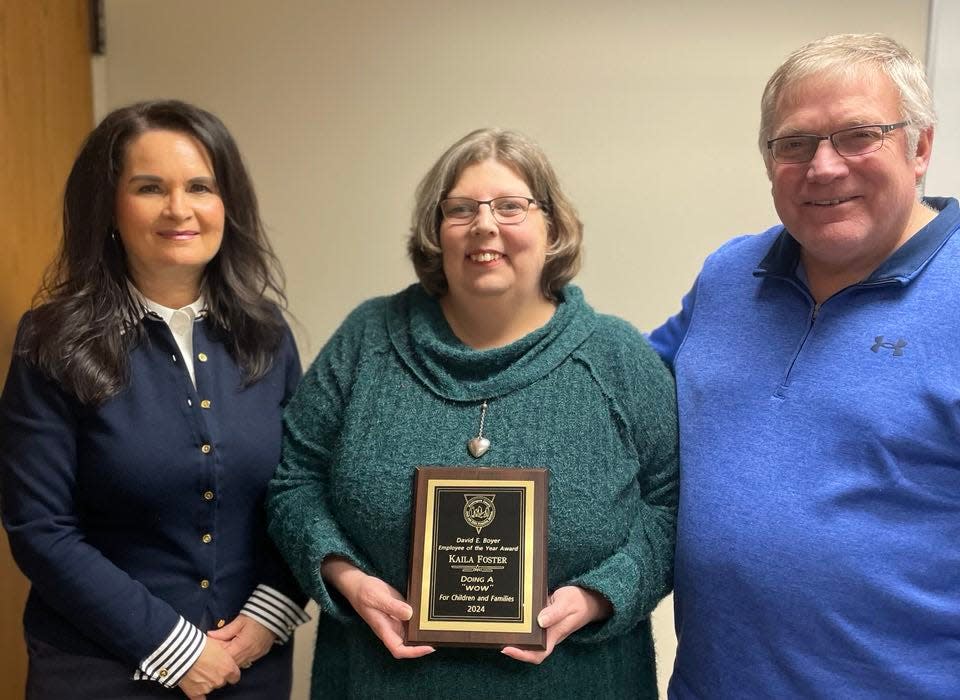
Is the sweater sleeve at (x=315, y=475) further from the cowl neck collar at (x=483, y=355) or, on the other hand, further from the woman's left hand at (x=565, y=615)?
the woman's left hand at (x=565, y=615)

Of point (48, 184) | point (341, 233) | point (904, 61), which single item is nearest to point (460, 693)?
point (904, 61)

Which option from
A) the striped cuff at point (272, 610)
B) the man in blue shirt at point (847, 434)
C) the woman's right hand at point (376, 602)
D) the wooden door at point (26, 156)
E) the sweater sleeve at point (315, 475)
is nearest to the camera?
the man in blue shirt at point (847, 434)

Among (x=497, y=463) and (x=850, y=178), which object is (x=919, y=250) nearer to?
(x=850, y=178)

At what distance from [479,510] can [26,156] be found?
1.52 meters

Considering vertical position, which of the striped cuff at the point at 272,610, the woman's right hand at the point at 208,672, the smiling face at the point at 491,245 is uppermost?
the smiling face at the point at 491,245

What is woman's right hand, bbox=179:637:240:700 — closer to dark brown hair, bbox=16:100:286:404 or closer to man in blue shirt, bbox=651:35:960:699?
dark brown hair, bbox=16:100:286:404

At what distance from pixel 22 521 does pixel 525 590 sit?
2.93 ft

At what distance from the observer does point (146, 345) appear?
5.35 ft

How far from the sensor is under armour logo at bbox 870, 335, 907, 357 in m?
1.37

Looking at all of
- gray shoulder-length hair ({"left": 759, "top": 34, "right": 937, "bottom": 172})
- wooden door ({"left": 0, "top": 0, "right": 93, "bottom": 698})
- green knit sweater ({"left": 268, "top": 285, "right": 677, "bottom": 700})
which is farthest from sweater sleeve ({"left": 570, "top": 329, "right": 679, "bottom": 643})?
wooden door ({"left": 0, "top": 0, "right": 93, "bottom": 698})

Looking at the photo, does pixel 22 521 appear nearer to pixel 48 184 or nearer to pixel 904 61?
pixel 48 184

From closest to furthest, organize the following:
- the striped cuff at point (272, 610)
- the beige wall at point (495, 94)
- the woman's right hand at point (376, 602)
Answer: the woman's right hand at point (376, 602) → the striped cuff at point (272, 610) → the beige wall at point (495, 94)

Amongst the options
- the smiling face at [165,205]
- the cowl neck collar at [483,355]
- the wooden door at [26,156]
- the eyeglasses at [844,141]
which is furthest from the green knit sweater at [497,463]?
the wooden door at [26,156]

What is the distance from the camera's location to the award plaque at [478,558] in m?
1.44
